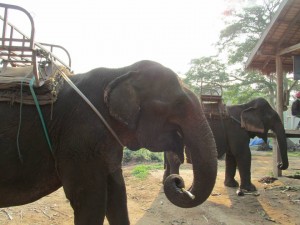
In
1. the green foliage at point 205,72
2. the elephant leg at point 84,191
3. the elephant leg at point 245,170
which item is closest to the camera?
the elephant leg at point 84,191

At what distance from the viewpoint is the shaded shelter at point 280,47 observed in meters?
8.62

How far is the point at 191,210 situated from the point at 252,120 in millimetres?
3078

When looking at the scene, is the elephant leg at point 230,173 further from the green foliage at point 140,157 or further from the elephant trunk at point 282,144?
the green foliage at point 140,157

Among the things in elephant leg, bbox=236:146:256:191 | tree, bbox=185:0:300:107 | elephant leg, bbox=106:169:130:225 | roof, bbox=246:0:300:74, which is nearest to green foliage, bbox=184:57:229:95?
tree, bbox=185:0:300:107

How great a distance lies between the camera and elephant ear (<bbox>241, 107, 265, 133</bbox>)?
321 inches

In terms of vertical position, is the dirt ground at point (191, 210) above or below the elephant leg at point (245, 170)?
below

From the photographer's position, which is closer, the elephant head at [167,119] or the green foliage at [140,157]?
the elephant head at [167,119]

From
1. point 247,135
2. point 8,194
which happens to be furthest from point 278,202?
point 8,194

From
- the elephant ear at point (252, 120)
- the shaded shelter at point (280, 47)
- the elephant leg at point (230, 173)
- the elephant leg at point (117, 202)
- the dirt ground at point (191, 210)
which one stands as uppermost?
the shaded shelter at point (280, 47)

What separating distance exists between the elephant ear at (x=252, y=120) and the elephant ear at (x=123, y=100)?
5668 millimetres

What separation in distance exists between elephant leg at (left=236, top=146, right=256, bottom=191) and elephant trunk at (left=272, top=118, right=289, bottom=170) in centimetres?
70

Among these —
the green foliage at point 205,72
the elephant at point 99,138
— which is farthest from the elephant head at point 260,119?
the green foliage at point 205,72

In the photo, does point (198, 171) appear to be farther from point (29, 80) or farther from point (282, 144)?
point (282, 144)

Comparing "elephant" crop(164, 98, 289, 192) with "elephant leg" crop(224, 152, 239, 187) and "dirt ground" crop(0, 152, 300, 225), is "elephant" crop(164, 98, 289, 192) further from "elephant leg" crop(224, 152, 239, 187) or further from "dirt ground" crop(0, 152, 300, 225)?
"dirt ground" crop(0, 152, 300, 225)
